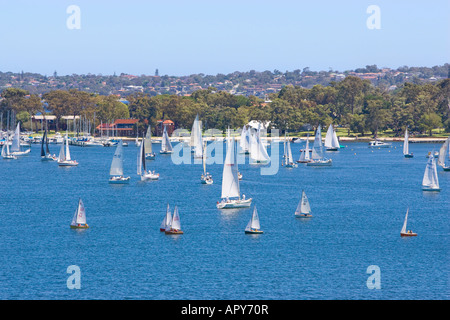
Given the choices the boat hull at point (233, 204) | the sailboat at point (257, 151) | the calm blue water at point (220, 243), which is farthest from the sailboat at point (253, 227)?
the sailboat at point (257, 151)

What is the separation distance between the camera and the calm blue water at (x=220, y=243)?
50688 millimetres

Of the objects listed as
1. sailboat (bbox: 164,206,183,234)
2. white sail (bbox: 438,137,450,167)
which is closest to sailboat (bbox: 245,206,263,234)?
sailboat (bbox: 164,206,183,234)

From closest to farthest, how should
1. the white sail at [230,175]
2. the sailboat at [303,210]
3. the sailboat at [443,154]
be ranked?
the sailboat at [303,210]
the white sail at [230,175]
the sailboat at [443,154]

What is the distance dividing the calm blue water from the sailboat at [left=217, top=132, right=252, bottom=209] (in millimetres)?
1042

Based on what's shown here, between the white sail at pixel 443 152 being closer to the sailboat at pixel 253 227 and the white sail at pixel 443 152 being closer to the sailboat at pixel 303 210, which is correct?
the sailboat at pixel 303 210

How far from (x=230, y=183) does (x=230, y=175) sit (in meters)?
0.96

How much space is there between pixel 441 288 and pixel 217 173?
252 ft

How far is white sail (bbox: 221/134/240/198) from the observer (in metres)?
76.3

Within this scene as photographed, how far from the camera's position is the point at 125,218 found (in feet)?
248

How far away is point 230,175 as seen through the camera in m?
76.8

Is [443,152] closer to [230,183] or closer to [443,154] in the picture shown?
[443,154]

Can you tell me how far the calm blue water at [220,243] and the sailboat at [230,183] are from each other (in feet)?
3.42
